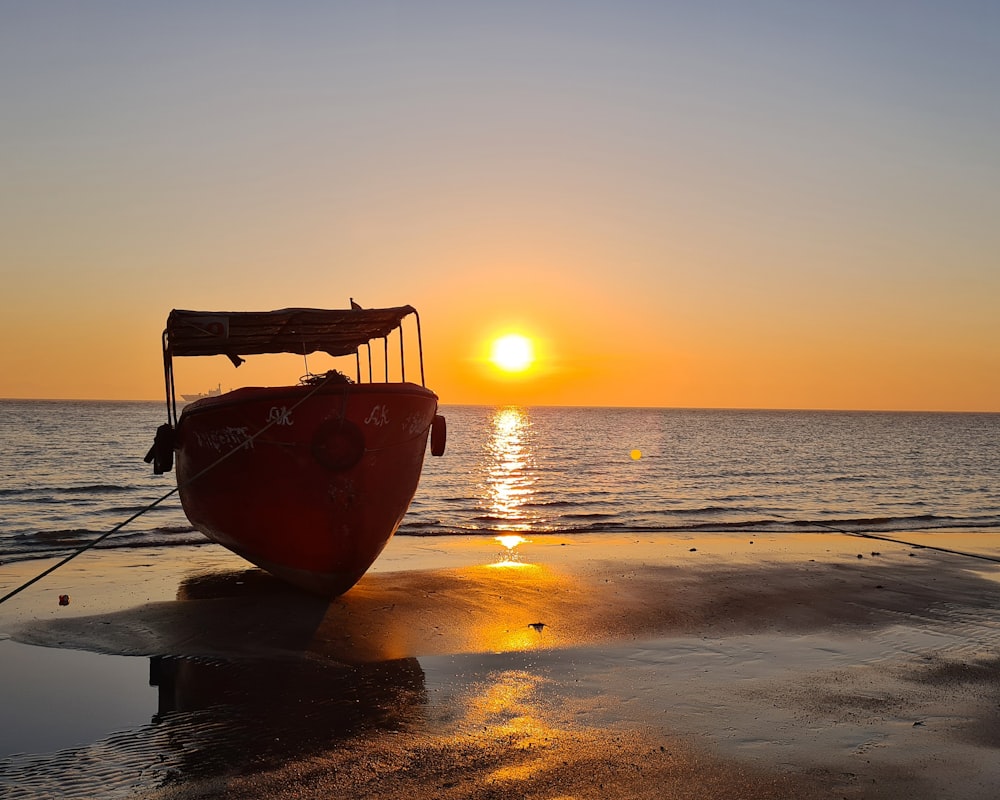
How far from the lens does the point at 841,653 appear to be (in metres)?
8.55

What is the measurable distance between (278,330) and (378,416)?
3.43 metres

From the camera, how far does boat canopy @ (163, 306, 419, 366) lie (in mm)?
11078

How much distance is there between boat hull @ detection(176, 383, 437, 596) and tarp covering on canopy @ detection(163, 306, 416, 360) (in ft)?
3.67

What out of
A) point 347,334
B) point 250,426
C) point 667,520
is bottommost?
point 667,520

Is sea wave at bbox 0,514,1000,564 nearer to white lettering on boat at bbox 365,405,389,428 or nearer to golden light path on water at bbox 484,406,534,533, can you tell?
golden light path on water at bbox 484,406,534,533

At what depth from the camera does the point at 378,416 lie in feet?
34.3

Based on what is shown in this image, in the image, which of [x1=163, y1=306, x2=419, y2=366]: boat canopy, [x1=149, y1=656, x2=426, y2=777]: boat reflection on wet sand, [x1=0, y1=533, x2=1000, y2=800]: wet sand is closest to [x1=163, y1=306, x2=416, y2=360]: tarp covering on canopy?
[x1=163, y1=306, x2=419, y2=366]: boat canopy

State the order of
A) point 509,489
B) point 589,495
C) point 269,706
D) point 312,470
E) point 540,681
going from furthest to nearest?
1. point 509,489
2. point 589,495
3. point 312,470
4. point 540,681
5. point 269,706

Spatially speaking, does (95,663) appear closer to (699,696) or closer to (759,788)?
(699,696)

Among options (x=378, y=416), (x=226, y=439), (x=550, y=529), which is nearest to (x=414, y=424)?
(x=378, y=416)

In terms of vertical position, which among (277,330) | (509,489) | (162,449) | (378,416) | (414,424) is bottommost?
(509,489)

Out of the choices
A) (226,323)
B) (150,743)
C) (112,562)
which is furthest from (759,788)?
(112,562)

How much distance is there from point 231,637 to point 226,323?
424 cm

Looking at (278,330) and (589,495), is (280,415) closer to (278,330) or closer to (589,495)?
(278,330)
